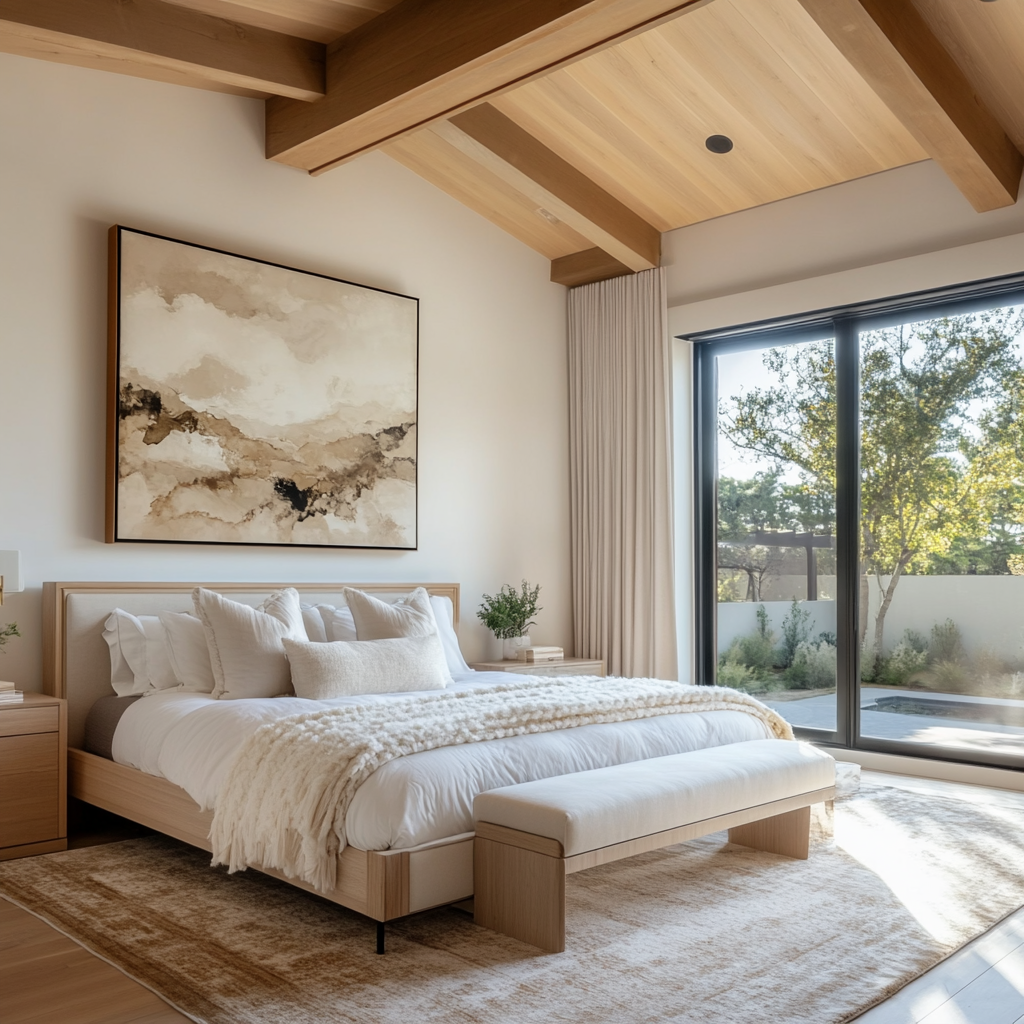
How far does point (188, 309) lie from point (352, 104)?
3.76ft

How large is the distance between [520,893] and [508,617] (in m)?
2.94

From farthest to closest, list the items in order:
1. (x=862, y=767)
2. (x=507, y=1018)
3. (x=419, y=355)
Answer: (x=419, y=355)
(x=862, y=767)
(x=507, y=1018)

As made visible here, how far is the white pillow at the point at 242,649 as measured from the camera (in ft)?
12.6

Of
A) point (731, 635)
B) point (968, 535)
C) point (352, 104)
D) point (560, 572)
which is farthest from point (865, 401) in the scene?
point (352, 104)

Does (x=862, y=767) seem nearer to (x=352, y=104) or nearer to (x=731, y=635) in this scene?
(x=731, y=635)

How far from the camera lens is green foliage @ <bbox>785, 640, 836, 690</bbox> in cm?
535

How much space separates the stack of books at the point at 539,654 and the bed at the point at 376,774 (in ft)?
2.97

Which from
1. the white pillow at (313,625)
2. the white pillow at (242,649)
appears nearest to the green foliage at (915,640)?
the white pillow at (313,625)

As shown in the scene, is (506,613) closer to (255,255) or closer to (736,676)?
(736,676)

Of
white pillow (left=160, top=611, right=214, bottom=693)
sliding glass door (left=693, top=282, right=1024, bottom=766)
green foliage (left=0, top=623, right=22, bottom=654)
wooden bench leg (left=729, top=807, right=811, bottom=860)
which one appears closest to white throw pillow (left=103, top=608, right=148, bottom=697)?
white pillow (left=160, top=611, right=214, bottom=693)

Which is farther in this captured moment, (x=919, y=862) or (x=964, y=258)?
(x=964, y=258)

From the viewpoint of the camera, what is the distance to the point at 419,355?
18.0 feet

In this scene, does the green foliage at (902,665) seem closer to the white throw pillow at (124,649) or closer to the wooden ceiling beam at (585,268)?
the wooden ceiling beam at (585,268)

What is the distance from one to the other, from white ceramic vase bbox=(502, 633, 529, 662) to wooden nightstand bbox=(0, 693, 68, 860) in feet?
8.19
